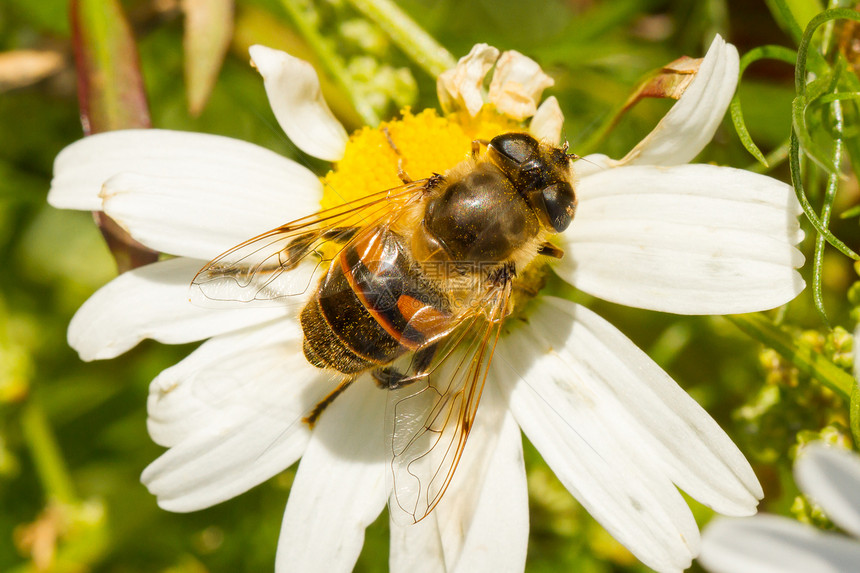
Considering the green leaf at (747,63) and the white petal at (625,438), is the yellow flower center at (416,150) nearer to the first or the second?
the white petal at (625,438)

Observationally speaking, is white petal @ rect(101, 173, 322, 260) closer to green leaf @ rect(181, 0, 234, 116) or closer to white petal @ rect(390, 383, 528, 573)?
green leaf @ rect(181, 0, 234, 116)

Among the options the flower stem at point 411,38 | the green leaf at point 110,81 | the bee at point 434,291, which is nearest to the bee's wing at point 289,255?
the bee at point 434,291

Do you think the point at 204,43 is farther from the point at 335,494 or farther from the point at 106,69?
the point at 335,494

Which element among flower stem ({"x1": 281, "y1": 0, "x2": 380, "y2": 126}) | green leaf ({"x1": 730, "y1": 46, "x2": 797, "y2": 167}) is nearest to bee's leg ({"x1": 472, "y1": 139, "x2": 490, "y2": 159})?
flower stem ({"x1": 281, "y1": 0, "x2": 380, "y2": 126})

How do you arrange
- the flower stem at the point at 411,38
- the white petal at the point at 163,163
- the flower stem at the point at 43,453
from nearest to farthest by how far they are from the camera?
the white petal at the point at 163,163 → the flower stem at the point at 411,38 → the flower stem at the point at 43,453

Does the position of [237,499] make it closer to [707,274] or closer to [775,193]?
[707,274]

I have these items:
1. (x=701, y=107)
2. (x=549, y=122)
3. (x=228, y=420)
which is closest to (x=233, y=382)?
(x=228, y=420)
